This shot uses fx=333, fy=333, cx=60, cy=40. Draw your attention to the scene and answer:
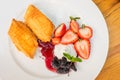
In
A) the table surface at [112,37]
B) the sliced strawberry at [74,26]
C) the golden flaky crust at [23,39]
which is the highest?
the golden flaky crust at [23,39]

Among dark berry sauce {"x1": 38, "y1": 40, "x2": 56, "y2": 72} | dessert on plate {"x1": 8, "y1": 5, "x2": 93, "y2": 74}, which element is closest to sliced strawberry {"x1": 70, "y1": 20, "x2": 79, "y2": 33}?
dessert on plate {"x1": 8, "y1": 5, "x2": 93, "y2": 74}

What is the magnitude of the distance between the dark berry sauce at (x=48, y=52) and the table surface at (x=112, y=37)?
0.66ft

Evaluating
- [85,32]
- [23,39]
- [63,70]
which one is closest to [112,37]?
[85,32]

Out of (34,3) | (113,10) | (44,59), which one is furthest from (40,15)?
(113,10)

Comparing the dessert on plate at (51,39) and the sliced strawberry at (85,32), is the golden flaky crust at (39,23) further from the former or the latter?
the sliced strawberry at (85,32)

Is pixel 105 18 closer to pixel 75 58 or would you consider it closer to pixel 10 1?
pixel 75 58

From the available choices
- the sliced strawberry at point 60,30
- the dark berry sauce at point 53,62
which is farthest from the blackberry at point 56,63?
the sliced strawberry at point 60,30

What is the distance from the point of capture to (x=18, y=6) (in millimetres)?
1438

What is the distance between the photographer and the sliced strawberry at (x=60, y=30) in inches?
53.7

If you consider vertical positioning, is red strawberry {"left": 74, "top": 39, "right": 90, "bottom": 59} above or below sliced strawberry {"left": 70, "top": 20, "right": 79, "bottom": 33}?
below

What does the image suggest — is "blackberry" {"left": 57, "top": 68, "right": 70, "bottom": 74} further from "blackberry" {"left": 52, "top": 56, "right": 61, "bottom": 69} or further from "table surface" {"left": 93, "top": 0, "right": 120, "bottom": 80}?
"table surface" {"left": 93, "top": 0, "right": 120, "bottom": 80}

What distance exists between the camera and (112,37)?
1.37m

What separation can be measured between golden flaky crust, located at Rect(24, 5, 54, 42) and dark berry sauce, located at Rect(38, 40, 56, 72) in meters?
0.02

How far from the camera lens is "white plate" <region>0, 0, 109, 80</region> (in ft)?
→ 4.33
